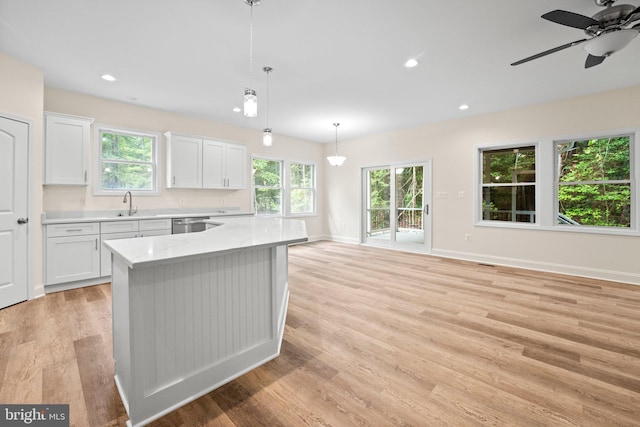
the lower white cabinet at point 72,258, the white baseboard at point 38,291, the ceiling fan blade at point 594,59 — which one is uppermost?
the ceiling fan blade at point 594,59

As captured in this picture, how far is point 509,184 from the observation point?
16.5 ft

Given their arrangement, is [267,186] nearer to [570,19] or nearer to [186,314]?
[186,314]

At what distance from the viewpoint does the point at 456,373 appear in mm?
1896

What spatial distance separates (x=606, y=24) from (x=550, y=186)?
3022 millimetres

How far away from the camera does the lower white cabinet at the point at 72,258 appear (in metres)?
3.47

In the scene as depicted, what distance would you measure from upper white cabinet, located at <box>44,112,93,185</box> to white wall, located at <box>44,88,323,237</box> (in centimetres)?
34

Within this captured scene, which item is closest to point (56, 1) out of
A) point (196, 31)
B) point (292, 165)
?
point (196, 31)

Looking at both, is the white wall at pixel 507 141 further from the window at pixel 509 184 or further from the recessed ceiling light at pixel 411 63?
the recessed ceiling light at pixel 411 63

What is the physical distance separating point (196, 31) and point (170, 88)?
163 centimetres

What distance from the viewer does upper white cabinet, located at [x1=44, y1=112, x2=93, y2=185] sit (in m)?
3.61

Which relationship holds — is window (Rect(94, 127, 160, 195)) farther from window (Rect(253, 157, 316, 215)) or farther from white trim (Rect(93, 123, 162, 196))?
window (Rect(253, 157, 316, 215))

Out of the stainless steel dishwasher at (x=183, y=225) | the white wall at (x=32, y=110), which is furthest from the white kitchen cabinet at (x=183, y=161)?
the white wall at (x=32, y=110)

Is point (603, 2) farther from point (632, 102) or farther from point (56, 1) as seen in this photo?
point (56, 1)

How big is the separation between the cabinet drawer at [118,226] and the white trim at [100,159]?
0.77 meters
